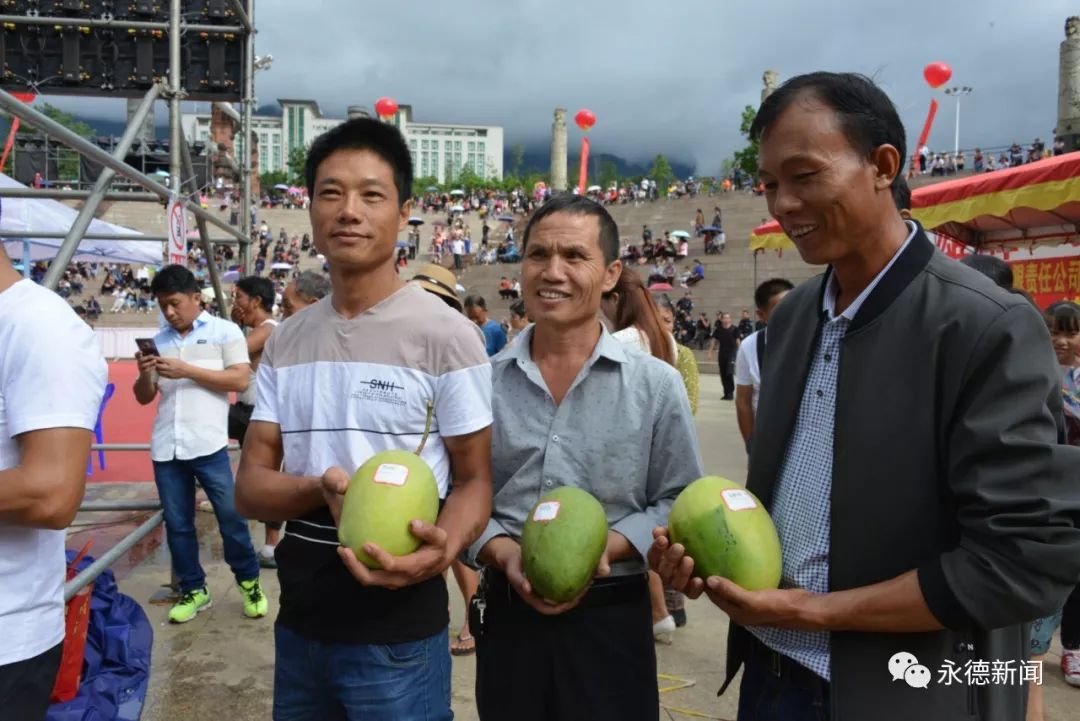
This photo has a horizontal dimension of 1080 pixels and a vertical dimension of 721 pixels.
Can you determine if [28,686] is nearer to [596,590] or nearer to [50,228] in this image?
[596,590]

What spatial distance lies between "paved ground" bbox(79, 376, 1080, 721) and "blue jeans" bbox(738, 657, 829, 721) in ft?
6.22

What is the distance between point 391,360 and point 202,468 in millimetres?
3150

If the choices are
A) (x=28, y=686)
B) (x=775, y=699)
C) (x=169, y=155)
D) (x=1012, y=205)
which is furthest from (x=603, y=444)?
(x=1012, y=205)

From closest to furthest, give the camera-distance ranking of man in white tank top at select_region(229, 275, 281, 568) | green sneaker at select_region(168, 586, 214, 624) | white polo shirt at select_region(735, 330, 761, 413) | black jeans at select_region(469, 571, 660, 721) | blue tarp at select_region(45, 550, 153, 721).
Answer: black jeans at select_region(469, 571, 660, 721) → blue tarp at select_region(45, 550, 153, 721) → green sneaker at select_region(168, 586, 214, 624) → white polo shirt at select_region(735, 330, 761, 413) → man in white tank top at select_region(229, 275, 281, 568)

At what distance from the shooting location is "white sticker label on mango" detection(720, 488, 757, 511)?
150cm

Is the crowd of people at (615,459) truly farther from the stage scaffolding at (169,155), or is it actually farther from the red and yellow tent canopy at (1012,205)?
the red and yellow tent canopy at (1012,205)

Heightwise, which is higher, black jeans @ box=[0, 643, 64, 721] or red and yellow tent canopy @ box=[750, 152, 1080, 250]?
red and yellow tent canopy @ box=[750, 152, 1080, 250]

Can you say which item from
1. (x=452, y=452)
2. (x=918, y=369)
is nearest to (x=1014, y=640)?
(x=918, y=369)

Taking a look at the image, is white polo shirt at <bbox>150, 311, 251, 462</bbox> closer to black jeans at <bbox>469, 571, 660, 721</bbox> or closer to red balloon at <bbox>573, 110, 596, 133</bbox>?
black jeans at <bbox>469, 571, 660, 721</bbox>

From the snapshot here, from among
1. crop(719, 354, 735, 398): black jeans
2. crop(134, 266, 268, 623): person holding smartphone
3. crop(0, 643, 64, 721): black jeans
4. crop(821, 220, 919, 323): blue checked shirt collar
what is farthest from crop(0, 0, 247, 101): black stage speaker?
crop(719, 354, 735, 398): black jeans

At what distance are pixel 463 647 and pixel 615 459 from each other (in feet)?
7.94

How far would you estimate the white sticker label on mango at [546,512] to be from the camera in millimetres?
1674

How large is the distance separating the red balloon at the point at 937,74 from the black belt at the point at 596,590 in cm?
2283

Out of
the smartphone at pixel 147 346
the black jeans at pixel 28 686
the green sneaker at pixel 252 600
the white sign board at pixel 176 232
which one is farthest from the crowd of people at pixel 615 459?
the white sign board at pixel 176 232
